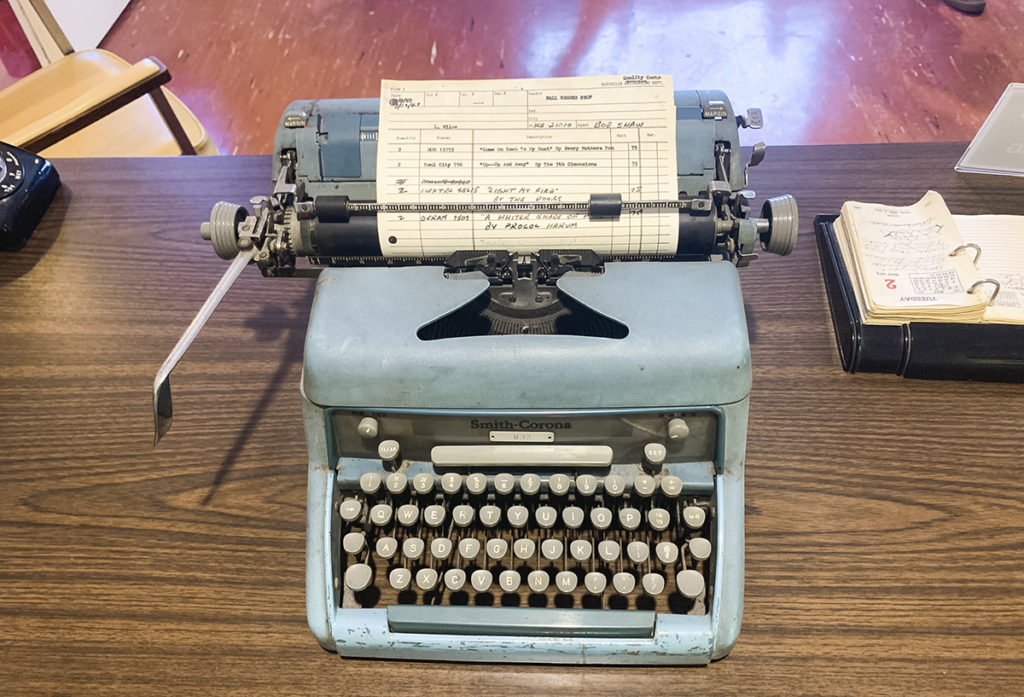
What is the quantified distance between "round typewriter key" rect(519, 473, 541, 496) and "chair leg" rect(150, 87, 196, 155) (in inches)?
57.2

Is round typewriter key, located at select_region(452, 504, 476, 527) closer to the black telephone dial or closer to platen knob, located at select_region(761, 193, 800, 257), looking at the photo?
platen knob, located at select_region(761, 193, 800, 257)

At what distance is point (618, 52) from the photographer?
10.5 feet

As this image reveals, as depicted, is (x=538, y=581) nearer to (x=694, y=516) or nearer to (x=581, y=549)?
(x=581, y=549)

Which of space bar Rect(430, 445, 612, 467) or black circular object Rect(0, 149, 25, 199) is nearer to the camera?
space bar Rect(430, 445, 612, 467)

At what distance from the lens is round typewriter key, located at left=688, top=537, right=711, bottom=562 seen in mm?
962

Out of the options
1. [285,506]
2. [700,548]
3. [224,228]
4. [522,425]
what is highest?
[224,228]

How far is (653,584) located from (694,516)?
105 millimetres

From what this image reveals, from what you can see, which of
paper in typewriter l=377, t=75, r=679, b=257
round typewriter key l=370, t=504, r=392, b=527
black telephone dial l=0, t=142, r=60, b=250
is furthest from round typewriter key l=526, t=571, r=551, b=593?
black telephone dial l=0, t=142, r=60, b=250

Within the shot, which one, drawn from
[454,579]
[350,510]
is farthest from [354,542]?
[454,579]

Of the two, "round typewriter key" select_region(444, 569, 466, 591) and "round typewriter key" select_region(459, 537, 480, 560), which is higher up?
"round typewriter key" select_region(459, 537, 480, 560)

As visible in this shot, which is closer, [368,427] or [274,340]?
[368,427]

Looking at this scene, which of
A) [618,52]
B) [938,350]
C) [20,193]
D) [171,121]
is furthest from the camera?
[618,52]

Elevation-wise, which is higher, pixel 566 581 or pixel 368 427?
pixel 368 427

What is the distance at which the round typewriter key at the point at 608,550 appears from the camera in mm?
956
